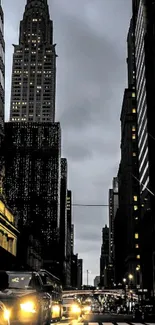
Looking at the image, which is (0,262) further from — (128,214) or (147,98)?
(128,214)

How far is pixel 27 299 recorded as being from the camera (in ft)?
37.8

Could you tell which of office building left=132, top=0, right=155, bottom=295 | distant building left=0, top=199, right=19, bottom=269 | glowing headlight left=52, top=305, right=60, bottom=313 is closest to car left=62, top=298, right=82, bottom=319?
glowing headlight left=52, top=305, right=60, bottom=313

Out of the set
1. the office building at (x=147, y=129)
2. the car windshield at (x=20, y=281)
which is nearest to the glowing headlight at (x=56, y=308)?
the car windshield at (x=20, y=281)

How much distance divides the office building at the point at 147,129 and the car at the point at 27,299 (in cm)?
8854

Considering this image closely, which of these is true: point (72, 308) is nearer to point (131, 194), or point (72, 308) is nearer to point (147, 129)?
point (147, 129)

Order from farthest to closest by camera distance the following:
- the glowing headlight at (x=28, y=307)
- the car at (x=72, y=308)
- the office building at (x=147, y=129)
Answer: the office building at (x=147, y=129) → the car at (x=72, y=308) → the glowing headlight at (x=28, y=307)

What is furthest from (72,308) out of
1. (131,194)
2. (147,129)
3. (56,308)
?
A: (131,194)

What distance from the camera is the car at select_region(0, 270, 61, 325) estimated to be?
11.0m

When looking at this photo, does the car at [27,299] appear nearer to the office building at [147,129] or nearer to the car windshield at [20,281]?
the car windshield at [20,281]

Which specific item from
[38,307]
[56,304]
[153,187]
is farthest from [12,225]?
[38,307]

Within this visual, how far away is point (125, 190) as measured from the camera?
17600cm

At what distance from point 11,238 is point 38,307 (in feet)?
230

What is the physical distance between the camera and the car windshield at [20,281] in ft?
41.8

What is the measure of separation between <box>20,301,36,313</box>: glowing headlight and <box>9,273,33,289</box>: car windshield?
3.57ft
